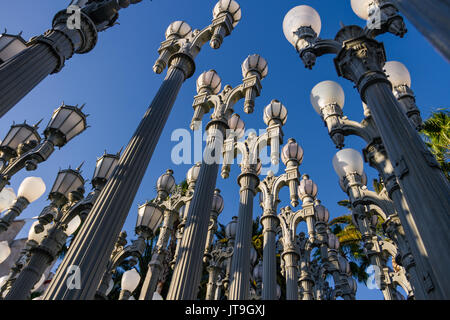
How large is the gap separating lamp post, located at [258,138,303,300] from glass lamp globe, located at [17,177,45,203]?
7.58 metres

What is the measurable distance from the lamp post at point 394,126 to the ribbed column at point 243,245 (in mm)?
4558

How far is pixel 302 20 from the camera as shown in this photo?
714 cm

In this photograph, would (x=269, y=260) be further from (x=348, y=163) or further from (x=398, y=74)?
Answer: (x=398, y=74)

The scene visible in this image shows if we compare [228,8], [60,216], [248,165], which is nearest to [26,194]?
[60,216]

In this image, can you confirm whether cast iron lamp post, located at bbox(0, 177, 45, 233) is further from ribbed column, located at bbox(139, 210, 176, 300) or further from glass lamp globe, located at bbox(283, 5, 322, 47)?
glass lamp globe, located at bbox(283, 5, 322, 47)

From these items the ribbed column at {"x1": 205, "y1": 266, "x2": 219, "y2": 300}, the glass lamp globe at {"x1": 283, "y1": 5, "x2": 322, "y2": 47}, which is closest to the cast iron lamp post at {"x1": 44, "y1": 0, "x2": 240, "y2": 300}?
the glass lamp globe at {"x1": 283, "y1": 5, "x2": 322, "y2": 47}

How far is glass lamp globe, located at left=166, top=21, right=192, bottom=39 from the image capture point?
375 inches

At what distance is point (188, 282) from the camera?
5.82 m

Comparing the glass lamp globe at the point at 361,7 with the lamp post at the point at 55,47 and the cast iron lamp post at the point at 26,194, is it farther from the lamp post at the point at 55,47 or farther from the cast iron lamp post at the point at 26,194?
the cast iron lamp post at the point at 26,194

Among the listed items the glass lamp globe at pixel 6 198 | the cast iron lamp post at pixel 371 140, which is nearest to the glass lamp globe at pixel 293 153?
the cast iron lamp post at pixel 371 140

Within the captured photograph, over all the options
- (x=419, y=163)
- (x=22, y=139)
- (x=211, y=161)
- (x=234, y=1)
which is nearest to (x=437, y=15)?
(x=419, y=163)

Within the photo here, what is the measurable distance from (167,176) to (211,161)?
11.7 ft

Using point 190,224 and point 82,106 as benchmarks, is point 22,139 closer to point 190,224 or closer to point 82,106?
point 82,106

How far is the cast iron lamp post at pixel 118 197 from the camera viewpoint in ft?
14.4
